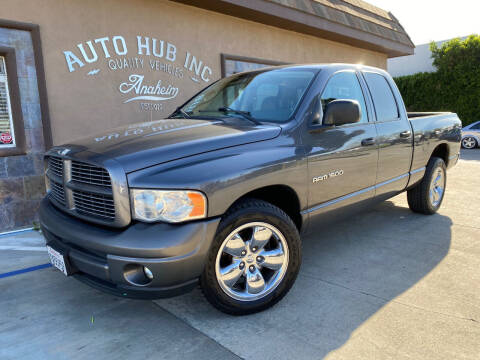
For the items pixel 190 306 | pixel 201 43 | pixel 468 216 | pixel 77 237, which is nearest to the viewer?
pixel 77 237

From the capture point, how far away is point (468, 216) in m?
5.09

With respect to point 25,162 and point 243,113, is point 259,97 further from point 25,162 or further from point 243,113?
point 25,162

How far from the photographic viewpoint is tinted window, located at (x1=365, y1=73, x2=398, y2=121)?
4.05 metres

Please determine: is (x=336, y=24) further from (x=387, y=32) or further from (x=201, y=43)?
(x=201, y=43)

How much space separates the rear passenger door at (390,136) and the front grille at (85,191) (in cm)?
267

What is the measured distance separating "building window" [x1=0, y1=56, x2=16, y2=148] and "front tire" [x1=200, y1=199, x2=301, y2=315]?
13.9 feet

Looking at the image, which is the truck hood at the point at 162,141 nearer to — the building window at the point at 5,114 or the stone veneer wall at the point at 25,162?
the stone veneer wall at the point at 25,162

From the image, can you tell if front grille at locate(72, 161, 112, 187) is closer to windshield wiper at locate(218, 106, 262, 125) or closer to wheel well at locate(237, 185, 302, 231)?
wheel well at locate(237, 185, 302, 231)

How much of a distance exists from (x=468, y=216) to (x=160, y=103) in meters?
5.25

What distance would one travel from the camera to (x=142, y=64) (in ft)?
21.6

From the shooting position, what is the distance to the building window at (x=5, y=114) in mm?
5184

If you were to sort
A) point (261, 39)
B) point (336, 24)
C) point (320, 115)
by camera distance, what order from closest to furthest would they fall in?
1. point (320, 115)
2. point (261, 39)
3. point (336, 24)

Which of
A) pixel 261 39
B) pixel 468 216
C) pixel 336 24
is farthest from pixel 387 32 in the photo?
pixel 468 216

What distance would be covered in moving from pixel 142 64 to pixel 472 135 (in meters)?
13.7
